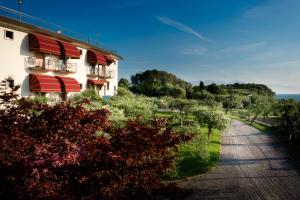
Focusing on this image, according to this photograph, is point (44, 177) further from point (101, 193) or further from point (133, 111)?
point (133, 111)

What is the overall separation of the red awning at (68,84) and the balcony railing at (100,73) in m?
6.20

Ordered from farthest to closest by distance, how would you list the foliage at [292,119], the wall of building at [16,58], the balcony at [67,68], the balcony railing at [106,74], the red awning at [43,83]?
the balcony railing at [106,74] < the foliage at [292,119] < the balcony at [67,68] < the red awning at [43,83] < the wall of building at [16,58]

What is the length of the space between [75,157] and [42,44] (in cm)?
2734

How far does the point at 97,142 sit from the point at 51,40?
28.6 metres

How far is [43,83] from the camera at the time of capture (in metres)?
31.2

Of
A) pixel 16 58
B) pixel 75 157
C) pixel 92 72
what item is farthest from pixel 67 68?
pixel 75 157

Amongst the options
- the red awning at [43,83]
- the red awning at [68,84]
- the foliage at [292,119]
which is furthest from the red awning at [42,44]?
the foliage at [292,119]

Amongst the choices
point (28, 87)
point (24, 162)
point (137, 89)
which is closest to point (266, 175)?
point (24, 162)

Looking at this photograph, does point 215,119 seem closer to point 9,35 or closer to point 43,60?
point 43,60

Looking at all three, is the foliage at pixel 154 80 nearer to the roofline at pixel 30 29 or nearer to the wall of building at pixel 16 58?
the roofline at pixel 30 29

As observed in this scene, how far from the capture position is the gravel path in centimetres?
1817

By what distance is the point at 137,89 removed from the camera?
4360 inches

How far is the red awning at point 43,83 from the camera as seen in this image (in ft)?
99.9

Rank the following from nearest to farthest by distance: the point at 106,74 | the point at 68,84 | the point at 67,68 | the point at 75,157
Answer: the point at 75,157, the point at 68,84, the point at 67,68, the point at 106,74
